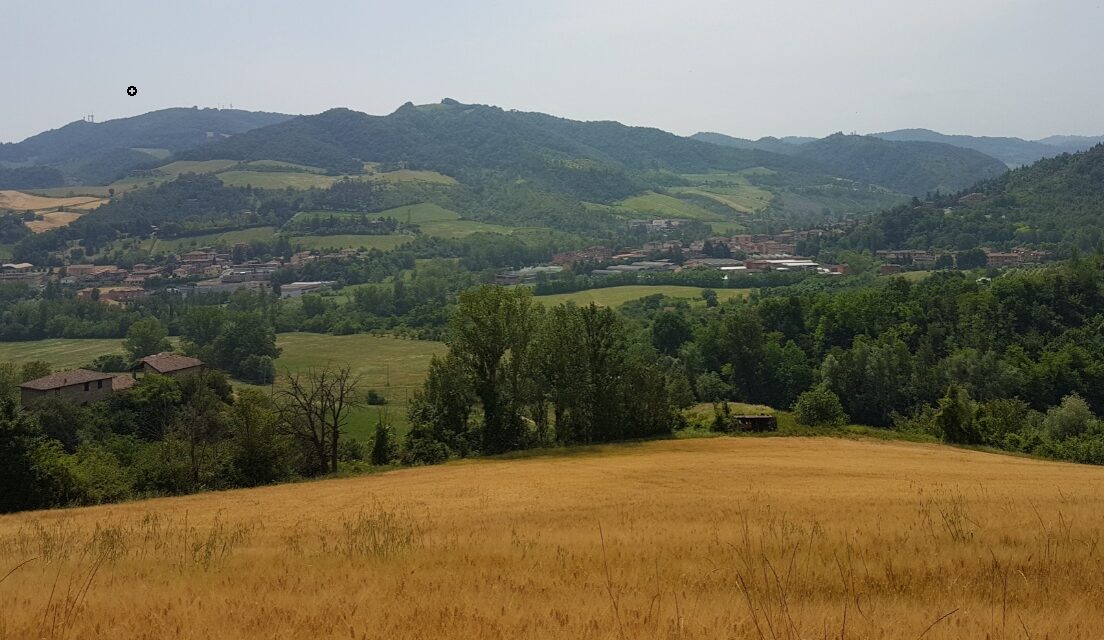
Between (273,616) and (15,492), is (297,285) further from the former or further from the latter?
(273,616)

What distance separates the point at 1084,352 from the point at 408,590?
83984 mm

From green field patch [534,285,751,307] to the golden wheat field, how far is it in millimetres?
106915

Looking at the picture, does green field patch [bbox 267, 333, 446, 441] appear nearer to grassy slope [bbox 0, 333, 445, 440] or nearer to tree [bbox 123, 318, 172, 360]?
grassy slope [bbox 0, 333, 445, 440]

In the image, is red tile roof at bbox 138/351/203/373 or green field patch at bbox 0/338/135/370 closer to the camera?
red tile roof at bbox 138/351/203/373

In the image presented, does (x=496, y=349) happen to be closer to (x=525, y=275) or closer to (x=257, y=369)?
(x=257, y=369)

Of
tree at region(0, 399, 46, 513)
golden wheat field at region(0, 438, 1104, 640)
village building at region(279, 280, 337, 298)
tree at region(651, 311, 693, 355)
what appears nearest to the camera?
golden wheat field at region(0, 438, 1104, 640)

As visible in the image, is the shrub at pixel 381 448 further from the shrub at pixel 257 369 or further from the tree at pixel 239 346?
the tree at pixel 239 346

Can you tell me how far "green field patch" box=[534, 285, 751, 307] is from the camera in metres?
125

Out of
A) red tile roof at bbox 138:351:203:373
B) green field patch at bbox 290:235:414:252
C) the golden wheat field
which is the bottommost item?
red tile roof at bbox 138:351:203:373

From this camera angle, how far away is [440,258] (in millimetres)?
179125

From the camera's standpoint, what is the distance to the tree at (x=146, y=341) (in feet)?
294

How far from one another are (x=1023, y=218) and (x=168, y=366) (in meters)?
194

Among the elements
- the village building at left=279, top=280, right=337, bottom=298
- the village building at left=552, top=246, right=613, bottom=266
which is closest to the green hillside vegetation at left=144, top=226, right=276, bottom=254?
the village building at left=279, top=280, right=337, bottom=298

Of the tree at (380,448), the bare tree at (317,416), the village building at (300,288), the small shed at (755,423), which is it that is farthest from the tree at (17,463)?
the village building at (300,288)
